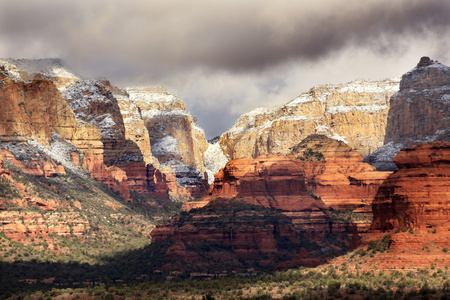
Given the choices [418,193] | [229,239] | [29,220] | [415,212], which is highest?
[29,220]

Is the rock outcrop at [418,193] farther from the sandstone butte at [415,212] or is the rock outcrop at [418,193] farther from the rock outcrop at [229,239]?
the rock outcrop at [229,239]

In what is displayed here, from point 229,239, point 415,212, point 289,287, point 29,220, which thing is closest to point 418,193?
point 415,212

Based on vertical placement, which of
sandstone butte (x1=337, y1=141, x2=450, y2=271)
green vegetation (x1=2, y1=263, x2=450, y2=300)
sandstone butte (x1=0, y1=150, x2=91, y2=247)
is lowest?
green vegetation (x1=2, y1=263, x2=450, y2=300)

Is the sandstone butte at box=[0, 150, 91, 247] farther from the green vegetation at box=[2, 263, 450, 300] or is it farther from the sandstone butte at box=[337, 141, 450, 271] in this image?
the sandstone butte at box=[337, 141, 450, 271]

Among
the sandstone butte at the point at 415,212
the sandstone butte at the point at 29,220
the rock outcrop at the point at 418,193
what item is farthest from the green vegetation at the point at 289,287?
the sandstone butte at the point at 29,220

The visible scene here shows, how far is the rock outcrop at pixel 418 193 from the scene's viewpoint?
4717 inches

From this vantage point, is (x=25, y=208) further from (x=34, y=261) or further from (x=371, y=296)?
(x=371, y=296)

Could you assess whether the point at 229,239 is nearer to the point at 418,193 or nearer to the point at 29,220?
the point at 29,220

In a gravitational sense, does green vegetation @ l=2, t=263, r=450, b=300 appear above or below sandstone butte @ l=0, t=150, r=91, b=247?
below

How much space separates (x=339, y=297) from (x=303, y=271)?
26738 millimetres

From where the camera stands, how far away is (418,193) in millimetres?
120875

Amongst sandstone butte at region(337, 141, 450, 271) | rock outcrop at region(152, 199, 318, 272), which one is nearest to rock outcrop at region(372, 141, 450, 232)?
sandstone butte at region(337, 141, 450, 271)

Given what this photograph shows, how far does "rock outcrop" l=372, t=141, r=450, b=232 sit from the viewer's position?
393 feet

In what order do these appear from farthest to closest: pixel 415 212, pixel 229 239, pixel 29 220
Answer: pixel 29 220 → pixel 229 239 → pixel 415 212
